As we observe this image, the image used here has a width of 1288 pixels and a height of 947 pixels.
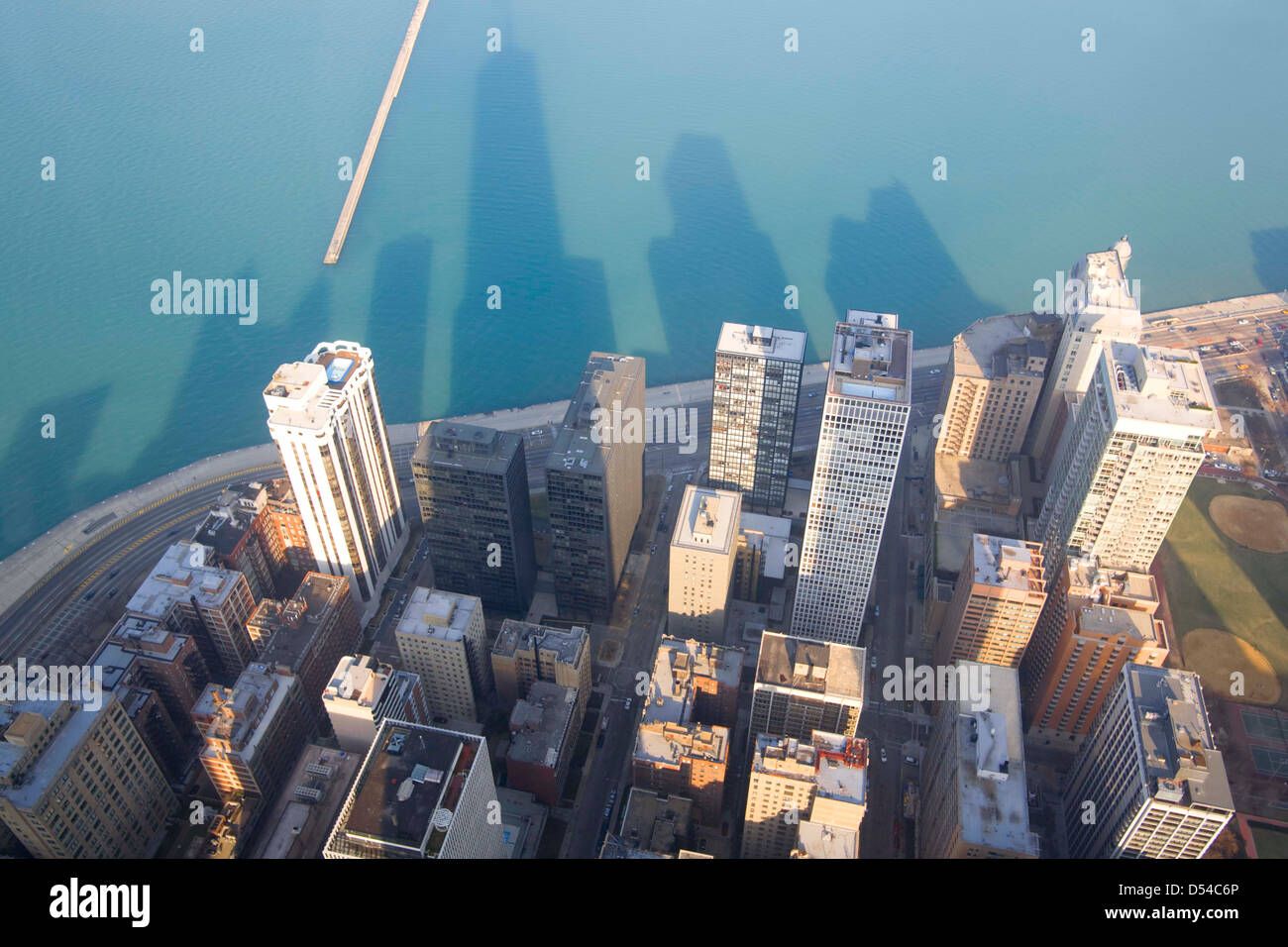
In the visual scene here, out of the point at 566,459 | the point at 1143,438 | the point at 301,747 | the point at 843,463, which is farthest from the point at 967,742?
the point at 301,747

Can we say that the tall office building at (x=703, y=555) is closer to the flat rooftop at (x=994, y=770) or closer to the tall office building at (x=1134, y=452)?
the flat rooftop at (x=994, y=770)

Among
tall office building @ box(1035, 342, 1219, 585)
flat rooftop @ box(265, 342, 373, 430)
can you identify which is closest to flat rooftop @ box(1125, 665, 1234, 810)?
tall office building @ box(1035, 342, 1219, 585)

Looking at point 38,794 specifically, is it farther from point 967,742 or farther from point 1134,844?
point 1134,844

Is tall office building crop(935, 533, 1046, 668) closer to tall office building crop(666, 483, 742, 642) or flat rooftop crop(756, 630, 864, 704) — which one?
flat rooftop crop(756, 630, 864, 704)

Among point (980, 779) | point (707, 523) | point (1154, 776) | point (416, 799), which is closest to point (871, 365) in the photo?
point (707, 523)

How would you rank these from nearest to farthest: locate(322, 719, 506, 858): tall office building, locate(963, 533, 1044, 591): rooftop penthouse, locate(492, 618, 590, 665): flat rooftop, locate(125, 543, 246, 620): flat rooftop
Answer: locate(322, 719, 506, 858): tall office building → locate(963, 533, 1044, 591): rooftop penthouse → locate(492, 618, 590, 665): flat rooftop → locate(125, 543, 246, 620): flat rooftop

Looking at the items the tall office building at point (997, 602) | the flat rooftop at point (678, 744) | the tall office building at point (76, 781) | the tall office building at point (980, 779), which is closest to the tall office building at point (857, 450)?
the tall office building at point (997, 602)
